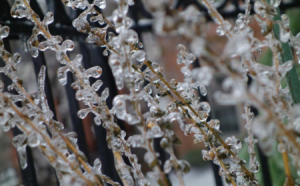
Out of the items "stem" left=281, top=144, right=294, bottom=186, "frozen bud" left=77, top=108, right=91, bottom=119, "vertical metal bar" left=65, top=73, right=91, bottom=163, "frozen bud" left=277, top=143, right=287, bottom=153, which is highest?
"vertical metal bar" left=65, top=73, right=91, bottom=163

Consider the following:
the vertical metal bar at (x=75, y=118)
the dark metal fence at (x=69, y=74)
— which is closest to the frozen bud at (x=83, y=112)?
the dark metal fence at (x=69, y=74)

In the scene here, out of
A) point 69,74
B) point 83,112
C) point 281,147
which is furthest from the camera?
point 69,74

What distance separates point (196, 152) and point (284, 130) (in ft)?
16.7

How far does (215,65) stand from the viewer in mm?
268

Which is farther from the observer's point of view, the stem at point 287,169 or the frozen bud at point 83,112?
the frozen bud at point 83,112

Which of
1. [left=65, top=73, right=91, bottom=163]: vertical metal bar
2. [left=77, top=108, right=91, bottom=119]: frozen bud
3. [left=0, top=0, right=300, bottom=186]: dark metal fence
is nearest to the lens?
[left=77, top=108, right=91, bottom=119]: frozen bud

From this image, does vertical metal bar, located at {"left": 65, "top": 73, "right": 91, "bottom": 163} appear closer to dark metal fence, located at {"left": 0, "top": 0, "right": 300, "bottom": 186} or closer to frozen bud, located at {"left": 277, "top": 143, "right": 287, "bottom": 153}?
dark metal fence, located at {"left": 0, "top": 0, "right": 300, "bottom": 186}

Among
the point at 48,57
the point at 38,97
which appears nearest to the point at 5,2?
the point at 38,97

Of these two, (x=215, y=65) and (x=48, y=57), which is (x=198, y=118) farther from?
(x=48, y=57)

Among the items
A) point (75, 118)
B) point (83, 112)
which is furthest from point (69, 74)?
point (83, 112)

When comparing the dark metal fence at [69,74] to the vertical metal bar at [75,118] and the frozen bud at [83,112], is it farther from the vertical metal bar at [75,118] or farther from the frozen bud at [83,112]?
the frozen bud at [83,112]

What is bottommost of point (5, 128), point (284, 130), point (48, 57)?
point (284, 130)

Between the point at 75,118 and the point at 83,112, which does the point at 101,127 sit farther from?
Answer: the point at 83,112

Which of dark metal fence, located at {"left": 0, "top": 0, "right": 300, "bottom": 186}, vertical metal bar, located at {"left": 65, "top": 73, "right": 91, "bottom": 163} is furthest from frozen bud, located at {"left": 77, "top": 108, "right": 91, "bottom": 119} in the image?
vertical metal bar, located at {"left": 65, "top": 73, "right": 91, "bottom": 163}
